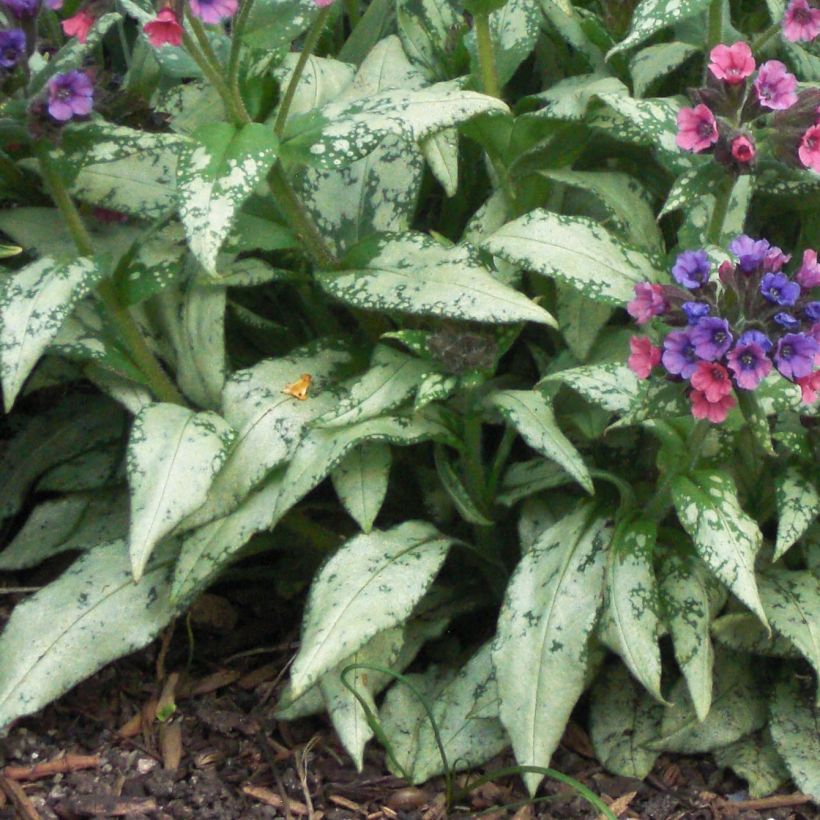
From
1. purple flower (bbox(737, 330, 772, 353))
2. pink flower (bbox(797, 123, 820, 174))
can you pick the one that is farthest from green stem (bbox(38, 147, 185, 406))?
pink flower (bbox(797, 123, 820, 174))

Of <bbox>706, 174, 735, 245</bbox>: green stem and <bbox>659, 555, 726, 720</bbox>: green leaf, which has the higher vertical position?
<bbox>706, 174, 735, 245</bbox>: green stem

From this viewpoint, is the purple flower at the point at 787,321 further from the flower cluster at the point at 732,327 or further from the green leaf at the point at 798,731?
the green leaf at the point at 798,731

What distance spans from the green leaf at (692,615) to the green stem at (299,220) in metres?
0.90

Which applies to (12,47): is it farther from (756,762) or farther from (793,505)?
(756,762)

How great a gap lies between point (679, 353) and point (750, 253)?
211 mm

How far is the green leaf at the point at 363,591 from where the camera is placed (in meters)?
2.05

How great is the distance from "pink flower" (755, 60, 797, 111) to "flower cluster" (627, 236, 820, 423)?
0.29m

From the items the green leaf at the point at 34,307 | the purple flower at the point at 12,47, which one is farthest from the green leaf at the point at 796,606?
the purple flower at the point at 12,47

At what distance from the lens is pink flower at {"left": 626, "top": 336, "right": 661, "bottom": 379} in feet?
6.08

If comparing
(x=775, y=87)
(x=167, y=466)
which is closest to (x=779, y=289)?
(x=775, y=87)

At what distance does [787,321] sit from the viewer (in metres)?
1.80

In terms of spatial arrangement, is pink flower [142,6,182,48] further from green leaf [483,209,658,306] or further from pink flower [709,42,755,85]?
pink flower [709,42,755,85]

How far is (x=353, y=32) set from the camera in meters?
2.92

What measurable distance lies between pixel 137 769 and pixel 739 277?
145 centimetres
